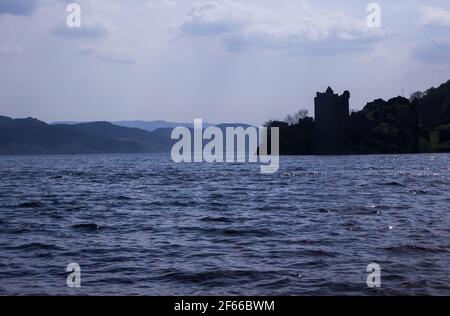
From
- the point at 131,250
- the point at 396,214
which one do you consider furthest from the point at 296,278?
the point at 396,214

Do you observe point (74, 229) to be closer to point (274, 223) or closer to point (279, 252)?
point (274, 223)

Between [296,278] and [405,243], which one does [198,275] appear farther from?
[405,243]

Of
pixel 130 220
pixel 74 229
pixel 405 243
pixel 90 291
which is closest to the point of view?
pixel 90 291

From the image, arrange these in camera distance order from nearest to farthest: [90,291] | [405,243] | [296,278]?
[90,291] < [296,278] < [405,243]

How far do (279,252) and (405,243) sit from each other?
5982 millimetres

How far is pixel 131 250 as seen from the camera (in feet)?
83.8

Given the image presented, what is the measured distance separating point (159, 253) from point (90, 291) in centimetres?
657
